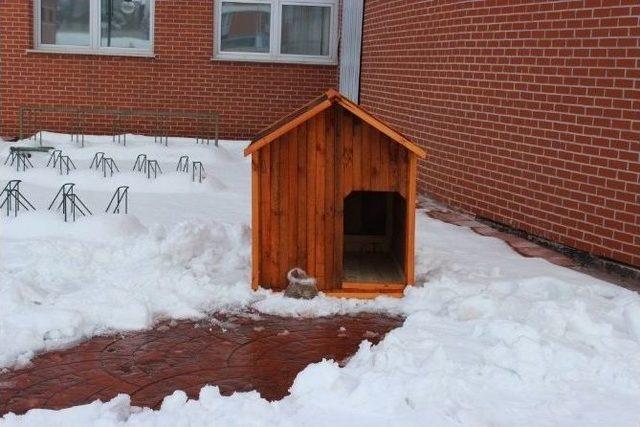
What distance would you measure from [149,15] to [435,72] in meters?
6.76

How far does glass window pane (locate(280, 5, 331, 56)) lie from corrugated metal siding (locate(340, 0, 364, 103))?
0.70 meters

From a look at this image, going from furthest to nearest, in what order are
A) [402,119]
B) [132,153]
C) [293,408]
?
[132,153], [402,119], [293,408]

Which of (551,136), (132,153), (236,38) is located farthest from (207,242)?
(236,38)

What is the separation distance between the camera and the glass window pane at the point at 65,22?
15258 mm

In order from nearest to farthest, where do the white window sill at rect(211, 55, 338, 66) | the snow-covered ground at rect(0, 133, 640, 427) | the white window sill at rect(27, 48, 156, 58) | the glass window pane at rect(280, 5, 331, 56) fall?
the snow-covered ground at rect(0, 133, 640, 427) → the white window sill at rect(27, 48, 156, 58) → the white window sill at rect(211, 55, 338, 66) → the glass window pane at rect(280, 5, 331, 56)

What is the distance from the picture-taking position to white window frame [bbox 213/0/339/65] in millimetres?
15500

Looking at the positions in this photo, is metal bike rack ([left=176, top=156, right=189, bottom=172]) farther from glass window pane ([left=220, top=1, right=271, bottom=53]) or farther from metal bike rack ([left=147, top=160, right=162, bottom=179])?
glass window pane ([left=220, top=1, right=271, bottom=53])

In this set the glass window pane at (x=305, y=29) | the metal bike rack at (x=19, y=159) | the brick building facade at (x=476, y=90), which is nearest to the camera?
the brick building facade at (x=476, y=90)

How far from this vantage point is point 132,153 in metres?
13.1

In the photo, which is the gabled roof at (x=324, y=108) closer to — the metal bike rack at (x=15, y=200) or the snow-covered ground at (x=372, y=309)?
the snow-covered ground at (x=372, y=309)

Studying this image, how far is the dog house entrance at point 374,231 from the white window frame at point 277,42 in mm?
7871

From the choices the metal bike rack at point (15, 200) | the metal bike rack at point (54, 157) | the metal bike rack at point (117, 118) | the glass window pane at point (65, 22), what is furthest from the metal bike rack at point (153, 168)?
the glass window pane at point (65, 22)

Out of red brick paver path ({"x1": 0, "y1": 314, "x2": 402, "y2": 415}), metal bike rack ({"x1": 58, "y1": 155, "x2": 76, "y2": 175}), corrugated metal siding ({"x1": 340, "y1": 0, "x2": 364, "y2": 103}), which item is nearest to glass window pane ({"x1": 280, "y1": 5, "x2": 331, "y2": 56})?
corrugated metal siding ({"x1": 340, "y1": 0, "x2": 364, "y2": 103})

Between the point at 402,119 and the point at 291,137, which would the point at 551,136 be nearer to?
the point at 291,137
